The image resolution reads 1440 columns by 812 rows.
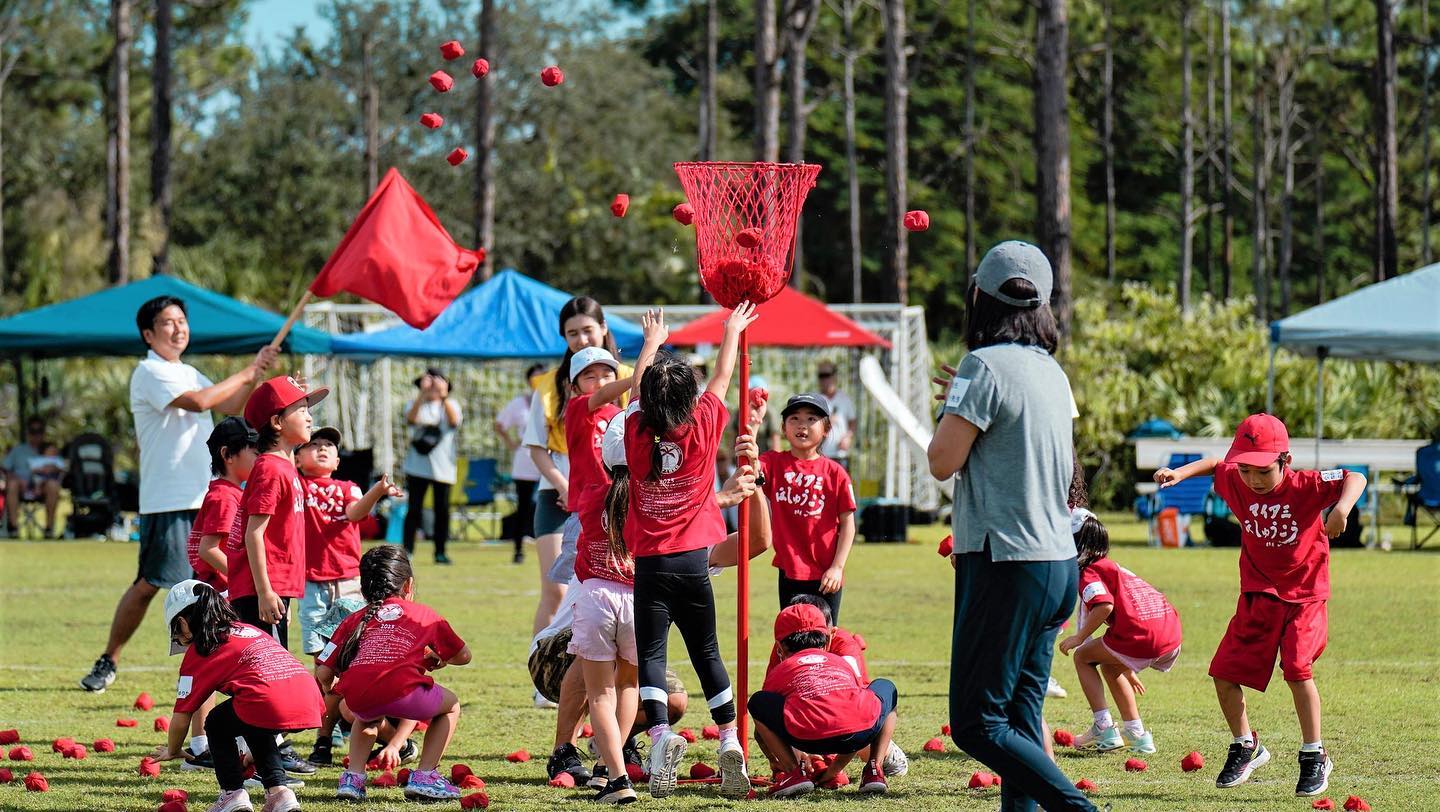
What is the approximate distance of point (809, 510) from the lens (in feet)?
25.9

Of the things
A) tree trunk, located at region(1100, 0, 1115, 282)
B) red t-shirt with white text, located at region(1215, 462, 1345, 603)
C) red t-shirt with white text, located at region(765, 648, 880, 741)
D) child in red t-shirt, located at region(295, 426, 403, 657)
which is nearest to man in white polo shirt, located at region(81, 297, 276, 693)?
child in red t-shirt, located at region(295, 426, 403, 657)

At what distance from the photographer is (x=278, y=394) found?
7.35m

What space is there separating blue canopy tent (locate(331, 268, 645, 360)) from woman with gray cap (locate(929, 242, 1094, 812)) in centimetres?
1497

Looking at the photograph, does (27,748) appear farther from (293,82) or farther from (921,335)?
(293,82)

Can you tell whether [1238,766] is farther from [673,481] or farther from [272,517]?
[272,517]

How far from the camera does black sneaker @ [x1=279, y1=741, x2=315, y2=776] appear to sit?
7324 mm

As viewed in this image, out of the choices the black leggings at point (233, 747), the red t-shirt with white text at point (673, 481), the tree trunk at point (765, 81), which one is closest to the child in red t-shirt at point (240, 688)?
the black leggings at point (233, 747)

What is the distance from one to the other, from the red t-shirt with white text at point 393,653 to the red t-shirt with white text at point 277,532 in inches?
31.5

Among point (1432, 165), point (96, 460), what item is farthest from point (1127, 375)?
point (1432, 165)

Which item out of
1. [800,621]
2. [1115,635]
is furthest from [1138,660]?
[800,621]

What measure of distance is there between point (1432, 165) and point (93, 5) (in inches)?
1960

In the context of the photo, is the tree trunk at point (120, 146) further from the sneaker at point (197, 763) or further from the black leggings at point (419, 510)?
the sneaker at point (197, 763)

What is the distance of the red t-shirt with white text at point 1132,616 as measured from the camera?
761 cm

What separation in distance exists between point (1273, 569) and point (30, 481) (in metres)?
19.6
